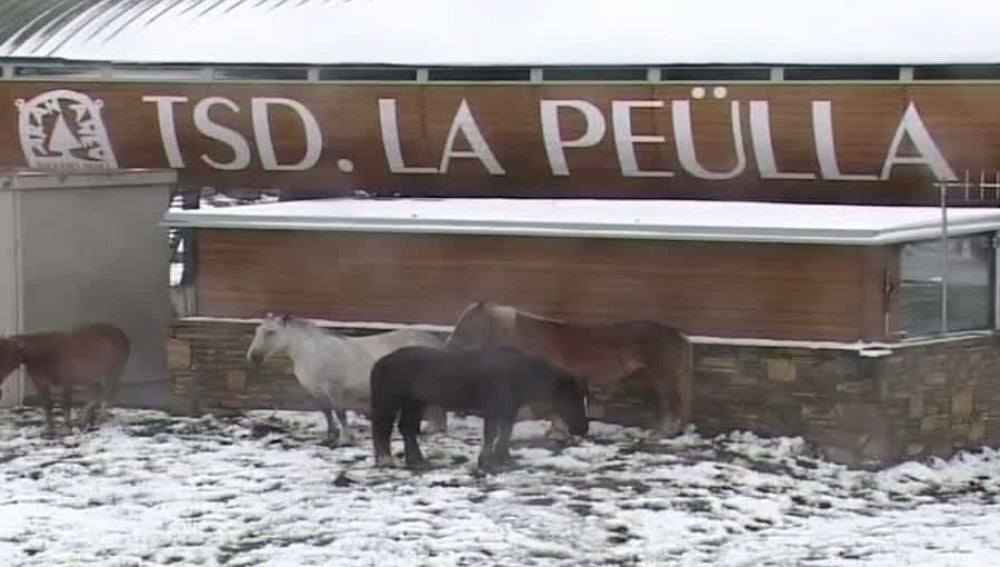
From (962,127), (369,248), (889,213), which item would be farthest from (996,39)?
(369,248)

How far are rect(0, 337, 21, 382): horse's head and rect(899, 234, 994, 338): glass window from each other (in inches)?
232

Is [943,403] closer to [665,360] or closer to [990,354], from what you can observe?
[990,354]

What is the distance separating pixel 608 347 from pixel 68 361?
12.3ft

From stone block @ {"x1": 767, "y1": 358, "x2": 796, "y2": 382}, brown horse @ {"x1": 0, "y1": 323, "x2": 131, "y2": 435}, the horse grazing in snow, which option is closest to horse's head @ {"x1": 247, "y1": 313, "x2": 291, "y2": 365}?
brown horse @ {"x1": 0, "y1": 323, "x2": 131, "y2": 435}

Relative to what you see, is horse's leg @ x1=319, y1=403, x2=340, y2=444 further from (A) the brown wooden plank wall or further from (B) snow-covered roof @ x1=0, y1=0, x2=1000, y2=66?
(B) snow-covered roof @ x1=0, y1=0, x2=1000, y2=66

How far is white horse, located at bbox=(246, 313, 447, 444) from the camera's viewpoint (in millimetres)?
14305

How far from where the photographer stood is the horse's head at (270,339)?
1442 cm

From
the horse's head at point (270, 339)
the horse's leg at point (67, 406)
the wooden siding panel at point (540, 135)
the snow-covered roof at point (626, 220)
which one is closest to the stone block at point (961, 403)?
the snow-covered roof at point (626, 220)

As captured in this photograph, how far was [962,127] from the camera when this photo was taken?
1677 cm

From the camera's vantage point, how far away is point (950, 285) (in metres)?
14.4

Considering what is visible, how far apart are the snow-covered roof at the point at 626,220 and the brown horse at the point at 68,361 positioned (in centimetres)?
114

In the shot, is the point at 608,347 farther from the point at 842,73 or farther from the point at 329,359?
the point at 842,73

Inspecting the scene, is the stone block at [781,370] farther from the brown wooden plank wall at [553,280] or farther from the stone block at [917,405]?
the stone block at [917,405]

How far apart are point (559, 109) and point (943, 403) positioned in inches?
205
